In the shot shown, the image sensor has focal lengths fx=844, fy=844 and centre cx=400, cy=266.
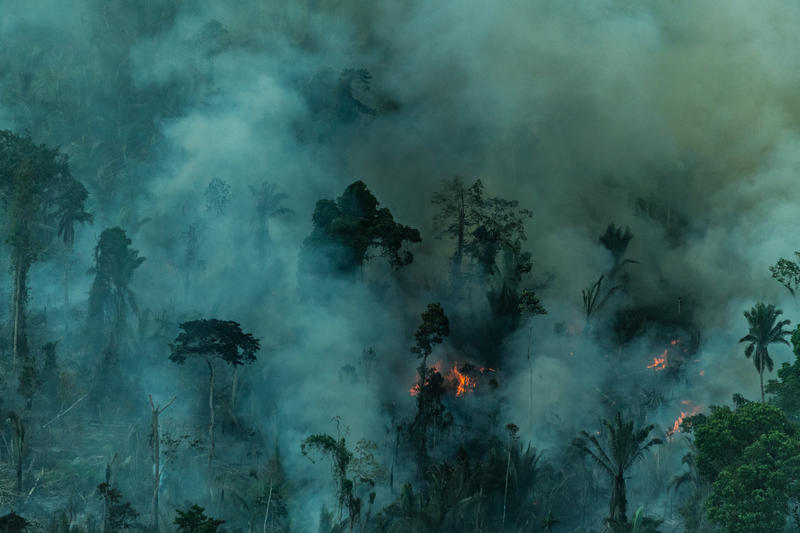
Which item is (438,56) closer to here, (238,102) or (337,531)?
(238,102)

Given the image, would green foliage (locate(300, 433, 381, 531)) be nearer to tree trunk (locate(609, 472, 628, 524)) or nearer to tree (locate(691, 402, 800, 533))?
tree trunk (locate(609, 472, 628, 524))

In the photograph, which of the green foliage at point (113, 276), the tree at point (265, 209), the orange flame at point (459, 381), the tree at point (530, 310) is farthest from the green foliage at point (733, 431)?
the green foliage at point (113, 276)

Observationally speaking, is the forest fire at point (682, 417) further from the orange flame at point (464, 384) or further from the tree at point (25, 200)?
A: the tree at point (25, 200)

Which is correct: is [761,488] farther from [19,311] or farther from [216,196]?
[216,196]

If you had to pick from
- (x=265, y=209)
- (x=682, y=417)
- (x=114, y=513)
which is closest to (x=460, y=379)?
(x=682, y=417)

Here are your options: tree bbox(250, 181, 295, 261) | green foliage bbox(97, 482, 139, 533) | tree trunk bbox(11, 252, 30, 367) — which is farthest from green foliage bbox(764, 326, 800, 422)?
tree trunk bbox(11, 252, 30, 367)

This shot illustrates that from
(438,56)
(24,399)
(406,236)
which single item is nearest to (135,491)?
(24,399)

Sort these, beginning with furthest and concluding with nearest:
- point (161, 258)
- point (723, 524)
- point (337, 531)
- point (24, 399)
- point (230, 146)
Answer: point (230, 146)
point (161, 258)
point (24, 399)
point (337, 531)
point (723, 524)
